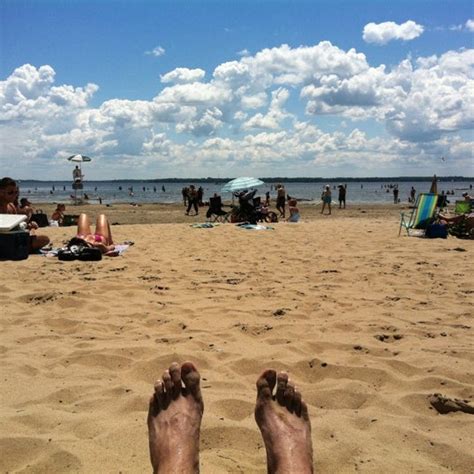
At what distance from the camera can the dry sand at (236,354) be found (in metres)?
1.83

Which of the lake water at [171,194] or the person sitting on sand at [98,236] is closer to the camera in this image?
the person sitting on sand at [98,236]

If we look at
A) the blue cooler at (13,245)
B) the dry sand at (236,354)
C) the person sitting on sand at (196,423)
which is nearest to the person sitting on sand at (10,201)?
the blue cooler at (13,245)

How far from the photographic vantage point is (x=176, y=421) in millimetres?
1894

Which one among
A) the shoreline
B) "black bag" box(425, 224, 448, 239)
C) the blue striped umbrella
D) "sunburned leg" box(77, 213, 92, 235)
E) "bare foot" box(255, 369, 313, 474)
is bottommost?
the shoreline

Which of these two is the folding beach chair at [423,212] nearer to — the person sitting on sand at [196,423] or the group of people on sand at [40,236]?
the group of people on sand at [40,236]

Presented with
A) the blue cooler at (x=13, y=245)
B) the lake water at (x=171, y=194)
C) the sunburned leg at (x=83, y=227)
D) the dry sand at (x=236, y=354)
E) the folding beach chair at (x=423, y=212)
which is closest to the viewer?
the dry sand at (x=236, y=354)

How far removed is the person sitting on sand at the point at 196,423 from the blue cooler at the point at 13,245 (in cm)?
436

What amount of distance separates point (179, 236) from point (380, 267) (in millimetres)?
4409

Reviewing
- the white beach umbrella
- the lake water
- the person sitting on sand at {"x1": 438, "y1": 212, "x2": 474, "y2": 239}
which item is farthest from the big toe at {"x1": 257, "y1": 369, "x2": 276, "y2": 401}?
the lake water

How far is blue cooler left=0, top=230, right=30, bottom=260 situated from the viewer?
568 cm

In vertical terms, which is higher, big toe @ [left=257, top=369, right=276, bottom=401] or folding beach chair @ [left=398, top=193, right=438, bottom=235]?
folding beach chair @ [left=398, top=193, right=438, bottom=235]

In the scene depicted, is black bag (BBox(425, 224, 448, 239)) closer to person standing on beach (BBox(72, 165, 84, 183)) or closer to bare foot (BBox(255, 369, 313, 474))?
bare foot (BBox(255, 369, 313, 474))

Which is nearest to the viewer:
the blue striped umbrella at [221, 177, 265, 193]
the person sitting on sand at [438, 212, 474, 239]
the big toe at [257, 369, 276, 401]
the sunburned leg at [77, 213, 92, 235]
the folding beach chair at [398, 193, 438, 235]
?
the big toe at [257, 369, 276, 401]

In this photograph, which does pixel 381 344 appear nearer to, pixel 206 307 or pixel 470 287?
pixel 206 307
